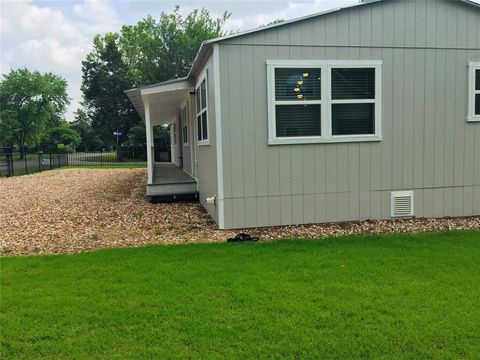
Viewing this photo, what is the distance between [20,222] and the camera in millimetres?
7344

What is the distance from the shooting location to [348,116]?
6.52m

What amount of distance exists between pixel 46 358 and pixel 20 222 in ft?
17.7

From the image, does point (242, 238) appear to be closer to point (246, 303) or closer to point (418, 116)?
point (246, 303)

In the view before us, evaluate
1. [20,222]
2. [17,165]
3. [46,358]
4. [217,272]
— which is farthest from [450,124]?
[17,165]

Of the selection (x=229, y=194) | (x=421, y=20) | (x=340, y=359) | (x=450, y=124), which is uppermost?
(x=421, y=20)

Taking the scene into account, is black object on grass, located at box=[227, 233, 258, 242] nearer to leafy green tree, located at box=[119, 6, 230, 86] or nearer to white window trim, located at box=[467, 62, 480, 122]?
white window trim, located at box=[467, 62, 480, 122]

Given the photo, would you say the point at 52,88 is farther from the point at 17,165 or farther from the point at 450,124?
the point at 450,124

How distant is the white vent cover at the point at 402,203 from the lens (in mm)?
6809

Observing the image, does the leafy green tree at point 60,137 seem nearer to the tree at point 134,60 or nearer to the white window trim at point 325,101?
the tree at point 134,60

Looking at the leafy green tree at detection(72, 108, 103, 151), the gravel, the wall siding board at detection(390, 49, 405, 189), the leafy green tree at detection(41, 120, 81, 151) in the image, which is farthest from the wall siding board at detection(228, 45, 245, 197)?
the leafy green tree at detection(72, 108, 103, 151)

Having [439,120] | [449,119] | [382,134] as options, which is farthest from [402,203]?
[449,119]

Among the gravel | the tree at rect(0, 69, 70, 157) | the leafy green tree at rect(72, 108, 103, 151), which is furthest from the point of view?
the leafy green tree at rect(72, 108, 103, 151)

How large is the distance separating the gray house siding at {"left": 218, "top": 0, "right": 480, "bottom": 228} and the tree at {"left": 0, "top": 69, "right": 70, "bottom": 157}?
39717 mm

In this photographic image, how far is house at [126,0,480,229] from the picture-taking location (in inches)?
247
